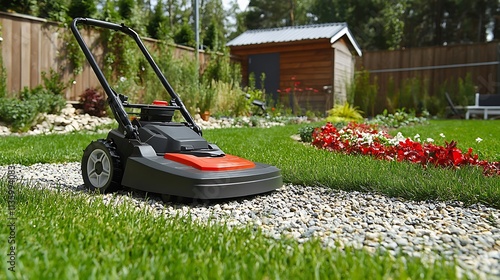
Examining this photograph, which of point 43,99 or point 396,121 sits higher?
point 43,99

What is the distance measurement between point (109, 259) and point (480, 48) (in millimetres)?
17815

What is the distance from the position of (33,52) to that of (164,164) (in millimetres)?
7653

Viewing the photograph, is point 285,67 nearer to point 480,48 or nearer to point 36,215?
point 480,48

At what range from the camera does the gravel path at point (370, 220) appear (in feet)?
6.45

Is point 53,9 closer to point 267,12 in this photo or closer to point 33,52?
point 33,52

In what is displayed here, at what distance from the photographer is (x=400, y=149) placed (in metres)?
4.43

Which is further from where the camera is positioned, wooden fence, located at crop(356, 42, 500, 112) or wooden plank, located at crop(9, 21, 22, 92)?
wooden fence, located at crop(356, 42, 500, 112)

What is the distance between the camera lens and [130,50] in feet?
36.1

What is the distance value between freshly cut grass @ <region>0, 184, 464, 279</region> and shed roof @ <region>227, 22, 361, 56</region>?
521 inches

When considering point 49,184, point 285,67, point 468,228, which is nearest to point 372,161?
point 468,228

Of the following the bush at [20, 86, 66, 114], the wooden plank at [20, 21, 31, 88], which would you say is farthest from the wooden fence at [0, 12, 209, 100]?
the bush at [20, 86, 66, 114]

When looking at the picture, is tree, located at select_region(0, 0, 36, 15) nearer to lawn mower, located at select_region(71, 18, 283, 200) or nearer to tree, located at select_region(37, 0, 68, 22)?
tree, located at select_region(37, 0, 68, 22)

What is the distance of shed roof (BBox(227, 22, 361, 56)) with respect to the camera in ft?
49.0

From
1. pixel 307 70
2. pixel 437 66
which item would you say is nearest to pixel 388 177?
pixel 307 70
